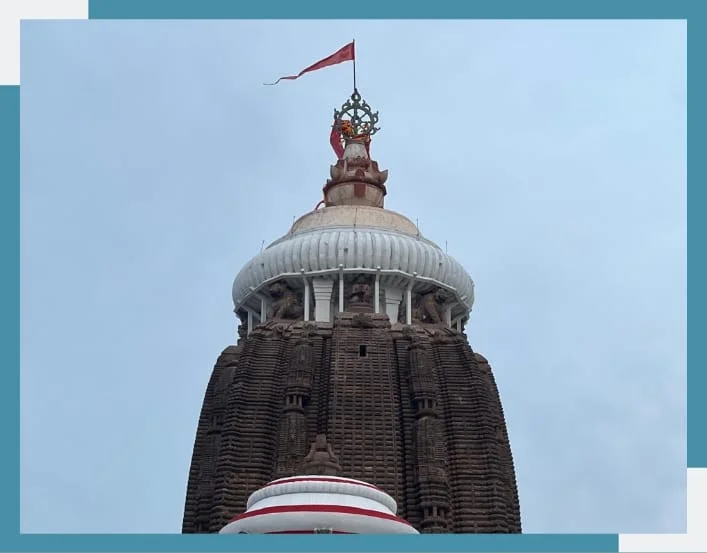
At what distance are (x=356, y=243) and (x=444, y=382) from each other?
175 inches

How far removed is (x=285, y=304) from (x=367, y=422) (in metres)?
5.05

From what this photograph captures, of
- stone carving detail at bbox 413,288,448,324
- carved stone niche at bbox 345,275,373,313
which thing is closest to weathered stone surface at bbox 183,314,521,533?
carved stone niche at bbox 345,275,373,313

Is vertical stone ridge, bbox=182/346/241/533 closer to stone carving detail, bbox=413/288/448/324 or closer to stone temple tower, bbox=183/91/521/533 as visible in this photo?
stone temple tower, bbox=183/91/521/533

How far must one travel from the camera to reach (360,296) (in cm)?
3294

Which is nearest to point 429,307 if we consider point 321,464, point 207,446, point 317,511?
point 207,446

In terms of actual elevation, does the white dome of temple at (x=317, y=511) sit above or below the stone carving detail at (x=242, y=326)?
below

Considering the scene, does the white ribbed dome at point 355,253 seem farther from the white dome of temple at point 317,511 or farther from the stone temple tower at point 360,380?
the white dome of temple at point 317,511

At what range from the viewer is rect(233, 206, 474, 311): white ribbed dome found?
3300cm

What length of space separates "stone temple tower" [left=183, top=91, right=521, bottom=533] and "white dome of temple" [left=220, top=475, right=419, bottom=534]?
25.5 feet

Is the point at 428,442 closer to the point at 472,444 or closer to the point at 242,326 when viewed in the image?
the point at 472,444

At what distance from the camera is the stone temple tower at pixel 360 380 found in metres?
29.0

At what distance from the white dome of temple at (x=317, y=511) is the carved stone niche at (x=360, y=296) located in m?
13.1

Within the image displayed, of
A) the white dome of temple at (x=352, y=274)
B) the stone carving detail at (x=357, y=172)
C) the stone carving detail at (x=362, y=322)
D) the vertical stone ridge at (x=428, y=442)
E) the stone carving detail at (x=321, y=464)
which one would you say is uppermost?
the stone carving detail at (x=357, y=172)

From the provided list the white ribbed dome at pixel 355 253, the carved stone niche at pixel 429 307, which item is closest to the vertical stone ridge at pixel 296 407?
the white ribbed dome at pixel 355 253
